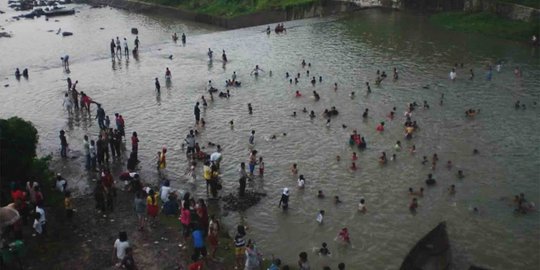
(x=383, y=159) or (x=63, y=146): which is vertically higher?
(x=63, y=146)

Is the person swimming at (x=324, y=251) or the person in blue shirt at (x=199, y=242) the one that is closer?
the person in blue shirt at (x=199, y=242)

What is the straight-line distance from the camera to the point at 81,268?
16703 mm

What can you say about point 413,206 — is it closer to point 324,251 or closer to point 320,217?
point 320,217

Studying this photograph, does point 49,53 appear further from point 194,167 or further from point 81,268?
point 81,268

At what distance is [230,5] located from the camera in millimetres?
71062

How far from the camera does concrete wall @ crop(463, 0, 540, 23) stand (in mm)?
47191

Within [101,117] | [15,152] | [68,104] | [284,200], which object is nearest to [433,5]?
[68,104]

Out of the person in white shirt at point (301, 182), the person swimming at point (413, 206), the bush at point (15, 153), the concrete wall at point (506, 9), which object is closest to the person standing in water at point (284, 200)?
the person in white shirt at point (301, 182)

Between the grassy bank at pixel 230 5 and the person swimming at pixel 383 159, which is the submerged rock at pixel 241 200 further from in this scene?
the grassy bank at pixel 230 5

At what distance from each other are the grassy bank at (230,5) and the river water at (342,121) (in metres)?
7.97

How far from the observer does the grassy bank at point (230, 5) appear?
214ft

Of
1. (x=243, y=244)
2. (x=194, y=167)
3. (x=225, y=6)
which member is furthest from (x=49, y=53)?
(x=243, y=244)

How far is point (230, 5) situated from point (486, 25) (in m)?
33.2

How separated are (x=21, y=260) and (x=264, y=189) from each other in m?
10.1
